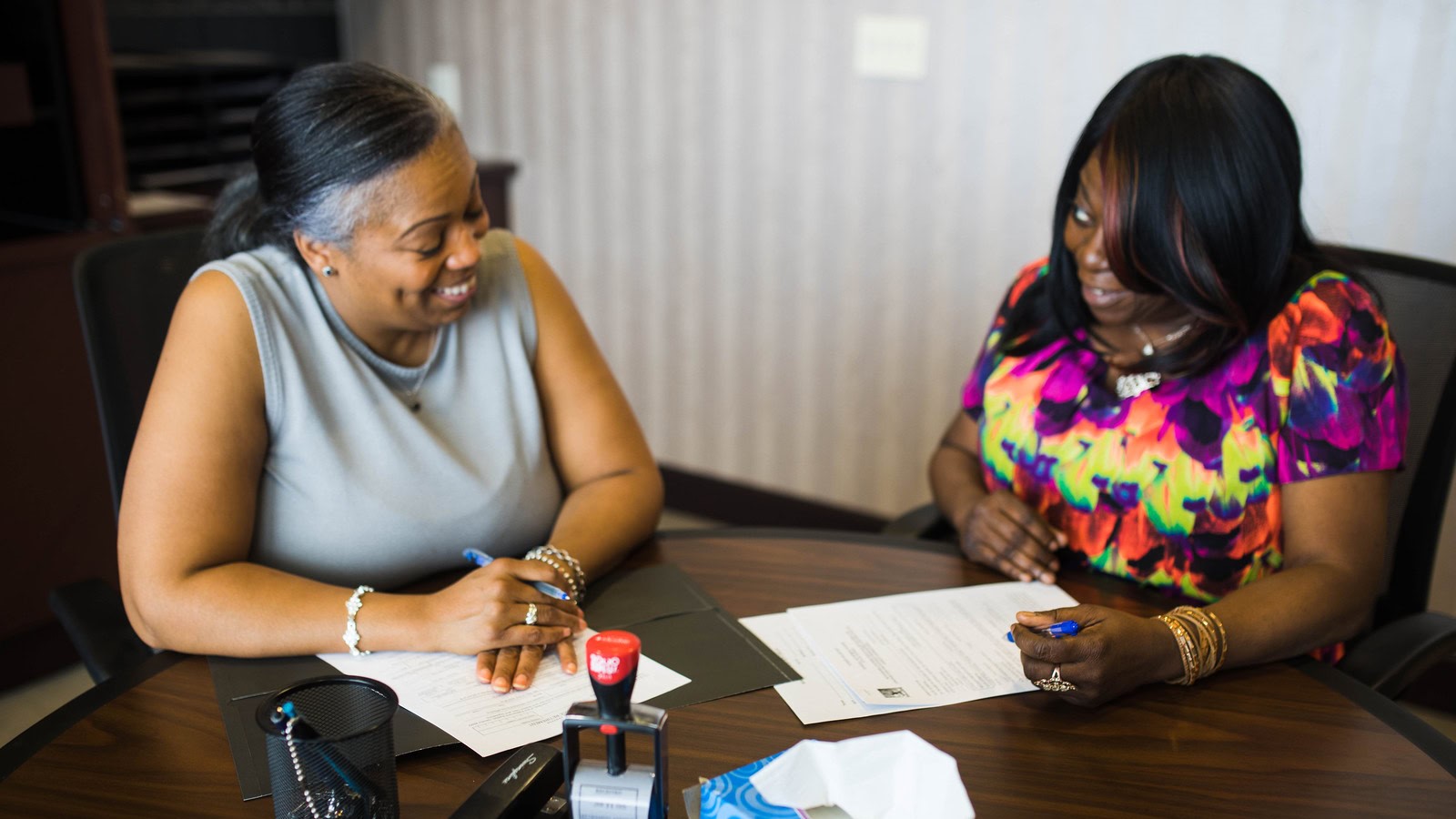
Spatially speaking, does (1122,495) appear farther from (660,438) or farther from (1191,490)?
(660,438)

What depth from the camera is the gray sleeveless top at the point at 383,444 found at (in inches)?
55.2

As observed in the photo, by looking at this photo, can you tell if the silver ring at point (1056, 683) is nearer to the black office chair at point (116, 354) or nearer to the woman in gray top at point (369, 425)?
the woman in gray top at point (369, 425)

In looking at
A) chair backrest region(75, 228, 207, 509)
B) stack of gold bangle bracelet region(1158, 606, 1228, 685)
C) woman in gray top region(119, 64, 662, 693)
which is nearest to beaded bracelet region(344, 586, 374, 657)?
woman in gray top region(119, 64, 662, 693)

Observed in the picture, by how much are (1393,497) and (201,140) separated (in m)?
3.21

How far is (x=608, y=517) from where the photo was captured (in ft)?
4.97

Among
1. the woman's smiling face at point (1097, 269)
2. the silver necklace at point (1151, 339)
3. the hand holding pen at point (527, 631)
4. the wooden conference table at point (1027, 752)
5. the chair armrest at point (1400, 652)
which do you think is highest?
the woman's smiling face at point (1097, 269)

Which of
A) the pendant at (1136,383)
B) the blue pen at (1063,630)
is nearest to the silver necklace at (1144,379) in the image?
the pendant at (1136,383)

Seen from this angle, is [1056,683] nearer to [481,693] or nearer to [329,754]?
[481,693]

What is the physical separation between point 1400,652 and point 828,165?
1.92 meters

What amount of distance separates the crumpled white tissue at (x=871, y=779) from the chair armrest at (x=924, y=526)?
0.75 m

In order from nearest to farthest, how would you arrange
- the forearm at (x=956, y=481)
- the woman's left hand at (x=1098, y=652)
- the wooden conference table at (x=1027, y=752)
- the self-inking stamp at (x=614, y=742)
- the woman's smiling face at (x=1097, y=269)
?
the self-inking stamp at (x=614, y=742), the wooden conference table at (x=1027, y=752), the woman's left hand at (x=1098, y=652), the woman's smiling face at (x=1097, y=269), the forearm at (x=956, y=481)

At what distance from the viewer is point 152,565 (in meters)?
1.26

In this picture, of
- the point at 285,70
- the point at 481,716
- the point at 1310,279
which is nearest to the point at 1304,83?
the point at 1310,279

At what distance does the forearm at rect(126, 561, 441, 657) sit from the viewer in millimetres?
1240
